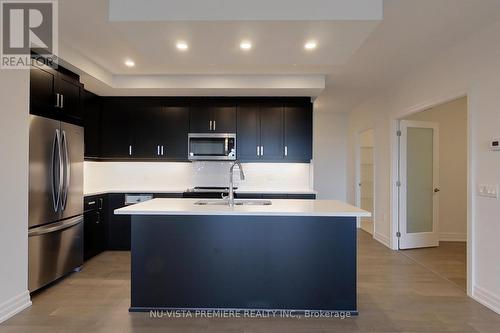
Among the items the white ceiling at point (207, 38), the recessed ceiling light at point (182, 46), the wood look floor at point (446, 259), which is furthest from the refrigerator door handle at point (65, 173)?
the wood look floor at point (446, 259)

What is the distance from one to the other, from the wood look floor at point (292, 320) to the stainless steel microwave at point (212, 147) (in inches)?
77.6

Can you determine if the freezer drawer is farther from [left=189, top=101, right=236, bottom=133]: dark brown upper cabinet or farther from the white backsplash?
[left=189, top=101, right=236, bottom=133]: dark brown upper cabinet

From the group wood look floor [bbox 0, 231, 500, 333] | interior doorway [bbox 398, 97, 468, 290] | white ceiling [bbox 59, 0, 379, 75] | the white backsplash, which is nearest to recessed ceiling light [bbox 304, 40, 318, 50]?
white ceiling [bbox 59, 0, 379, 75]

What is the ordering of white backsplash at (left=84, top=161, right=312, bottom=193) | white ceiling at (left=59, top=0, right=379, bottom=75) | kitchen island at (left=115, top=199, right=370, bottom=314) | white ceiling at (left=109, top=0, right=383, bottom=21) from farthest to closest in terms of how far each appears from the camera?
white backsplash at (left=84, top=161, right=312, bottom=193)
kitchen island at (left=115, top=199, right=370, bottom=314)
white ceiling at (left=59, top=0, right=379, bottom=75)
white ceiling at (left=109, top=0, right=383, bottom=21)

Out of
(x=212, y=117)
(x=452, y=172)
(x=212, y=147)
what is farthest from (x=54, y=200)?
(x=452, y=172)

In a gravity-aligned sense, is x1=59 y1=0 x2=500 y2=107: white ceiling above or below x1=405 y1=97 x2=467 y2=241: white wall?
above

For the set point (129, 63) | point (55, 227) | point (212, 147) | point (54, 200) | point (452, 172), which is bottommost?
point (55, 227)

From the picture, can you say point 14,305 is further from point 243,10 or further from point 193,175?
point 243,10

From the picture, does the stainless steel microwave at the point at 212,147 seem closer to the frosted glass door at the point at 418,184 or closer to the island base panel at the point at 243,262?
the island base panel at the point at 243,262

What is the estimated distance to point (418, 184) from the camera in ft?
15.9

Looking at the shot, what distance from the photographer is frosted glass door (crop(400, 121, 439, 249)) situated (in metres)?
4.69

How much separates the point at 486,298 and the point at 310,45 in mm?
2857

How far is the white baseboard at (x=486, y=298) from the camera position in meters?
2.65

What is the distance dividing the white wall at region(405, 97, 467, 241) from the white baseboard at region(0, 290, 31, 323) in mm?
6033
